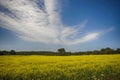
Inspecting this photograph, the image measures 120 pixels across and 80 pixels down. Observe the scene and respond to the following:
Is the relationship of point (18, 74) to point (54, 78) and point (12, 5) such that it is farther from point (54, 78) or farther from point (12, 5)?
point (12, 5)

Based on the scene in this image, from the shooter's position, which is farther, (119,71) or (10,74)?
(119,71)

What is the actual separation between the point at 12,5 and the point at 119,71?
299 inches

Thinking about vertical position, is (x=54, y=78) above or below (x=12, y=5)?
below

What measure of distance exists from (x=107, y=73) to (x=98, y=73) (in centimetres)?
72

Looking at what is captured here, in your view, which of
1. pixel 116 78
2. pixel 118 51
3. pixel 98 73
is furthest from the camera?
pixel 118 51

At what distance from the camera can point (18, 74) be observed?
8.52m

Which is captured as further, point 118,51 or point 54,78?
point 118,51

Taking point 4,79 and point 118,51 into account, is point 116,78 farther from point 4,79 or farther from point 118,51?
point 118,51

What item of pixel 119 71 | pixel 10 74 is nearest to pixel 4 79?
pixel 10 74

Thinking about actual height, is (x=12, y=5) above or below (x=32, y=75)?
above

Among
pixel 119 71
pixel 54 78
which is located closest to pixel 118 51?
pixel 119 71

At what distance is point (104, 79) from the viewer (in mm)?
8992

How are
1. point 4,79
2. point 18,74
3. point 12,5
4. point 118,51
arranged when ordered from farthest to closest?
point 118,51 → point 12,5 → point 18,74 → point 4,79

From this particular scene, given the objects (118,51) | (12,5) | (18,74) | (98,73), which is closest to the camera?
(18,74)
